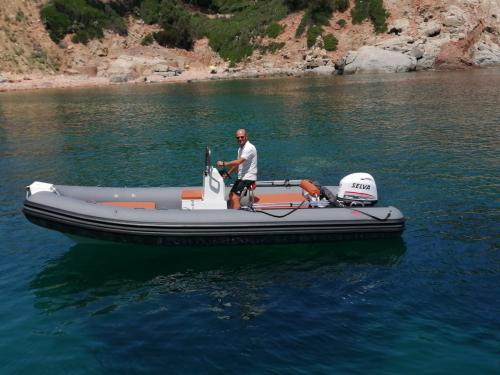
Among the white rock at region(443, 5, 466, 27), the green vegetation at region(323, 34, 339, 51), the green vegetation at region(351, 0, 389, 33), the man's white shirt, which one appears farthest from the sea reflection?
the green vegetation at region(351, 0, 389, 33)

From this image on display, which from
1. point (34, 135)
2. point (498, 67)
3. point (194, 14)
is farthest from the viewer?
point (194, 14)

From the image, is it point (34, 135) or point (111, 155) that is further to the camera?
point (34, 135)

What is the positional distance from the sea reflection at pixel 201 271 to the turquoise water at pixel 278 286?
0.11 feet

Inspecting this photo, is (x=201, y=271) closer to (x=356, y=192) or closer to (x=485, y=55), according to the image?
(x=356, y=192)

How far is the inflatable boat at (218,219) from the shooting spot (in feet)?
32.1

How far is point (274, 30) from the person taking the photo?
61.2m

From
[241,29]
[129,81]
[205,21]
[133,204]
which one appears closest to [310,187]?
[133,204]

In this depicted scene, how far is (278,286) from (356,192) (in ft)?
9.85

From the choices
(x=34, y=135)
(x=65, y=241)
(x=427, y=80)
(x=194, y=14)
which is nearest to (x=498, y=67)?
(x=427, y=80)

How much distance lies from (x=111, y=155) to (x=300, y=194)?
34.3 ft

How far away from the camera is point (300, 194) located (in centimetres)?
1184

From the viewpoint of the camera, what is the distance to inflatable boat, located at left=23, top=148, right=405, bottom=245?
32.1ft

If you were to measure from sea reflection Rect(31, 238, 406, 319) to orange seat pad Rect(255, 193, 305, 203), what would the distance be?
1215mm

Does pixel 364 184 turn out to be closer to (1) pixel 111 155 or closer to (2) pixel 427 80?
(1) pixel 111 155
